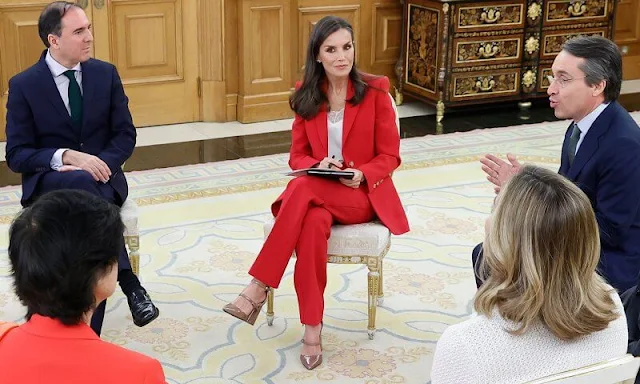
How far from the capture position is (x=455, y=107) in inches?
306

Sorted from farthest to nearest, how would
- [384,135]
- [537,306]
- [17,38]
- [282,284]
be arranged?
1. [17,38]
2. [282,284]
3. [384,135]
4. [537,306]

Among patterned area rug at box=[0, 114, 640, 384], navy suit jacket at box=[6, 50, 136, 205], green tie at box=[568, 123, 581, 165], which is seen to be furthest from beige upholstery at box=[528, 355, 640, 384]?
navy suit jacket at box=[6, 50, 136, 205]

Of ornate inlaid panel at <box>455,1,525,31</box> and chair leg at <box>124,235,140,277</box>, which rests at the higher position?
ornate inlaid panel at <box>455,1,525,31</box>

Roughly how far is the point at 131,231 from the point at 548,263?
2.32m

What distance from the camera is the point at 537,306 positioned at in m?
2.16

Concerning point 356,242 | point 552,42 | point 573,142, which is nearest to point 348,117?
point 356,242

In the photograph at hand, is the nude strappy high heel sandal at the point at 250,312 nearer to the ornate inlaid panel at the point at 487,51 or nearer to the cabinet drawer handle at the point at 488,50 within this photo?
the ornate inlaid panel at the point at 487,51

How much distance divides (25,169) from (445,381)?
8.07 ft

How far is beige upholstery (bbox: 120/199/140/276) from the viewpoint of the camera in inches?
161

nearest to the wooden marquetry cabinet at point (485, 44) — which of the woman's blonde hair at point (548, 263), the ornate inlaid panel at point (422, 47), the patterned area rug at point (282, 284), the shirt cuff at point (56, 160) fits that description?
the ornate inlaid panel at point (422, 47)

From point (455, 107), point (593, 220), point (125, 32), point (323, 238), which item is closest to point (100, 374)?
point (593, 220)

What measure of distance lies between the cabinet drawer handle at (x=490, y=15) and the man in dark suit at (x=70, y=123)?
3795 mm

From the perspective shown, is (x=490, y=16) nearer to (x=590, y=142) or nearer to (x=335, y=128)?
(x=335, y=128)

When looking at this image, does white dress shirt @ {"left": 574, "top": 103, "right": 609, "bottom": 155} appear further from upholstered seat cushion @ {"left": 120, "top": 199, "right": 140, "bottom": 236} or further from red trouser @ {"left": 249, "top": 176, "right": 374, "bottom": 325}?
upholstered seat cushion @ {"left": 120, "top": 199, "right": 140, "bottom": 236}
